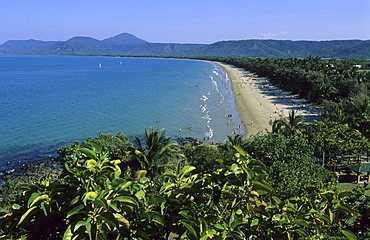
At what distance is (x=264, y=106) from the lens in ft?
177

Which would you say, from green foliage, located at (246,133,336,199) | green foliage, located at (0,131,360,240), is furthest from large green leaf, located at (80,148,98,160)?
green foliage, located at (246,133,336,199)

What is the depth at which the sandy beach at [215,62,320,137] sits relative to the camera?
140ft

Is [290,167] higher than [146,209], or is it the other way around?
[146,209]

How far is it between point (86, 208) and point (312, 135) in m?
19.6

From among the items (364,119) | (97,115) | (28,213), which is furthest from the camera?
(97,115)

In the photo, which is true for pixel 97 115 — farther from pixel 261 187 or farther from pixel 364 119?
pixel 261 187

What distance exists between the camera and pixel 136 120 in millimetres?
45156

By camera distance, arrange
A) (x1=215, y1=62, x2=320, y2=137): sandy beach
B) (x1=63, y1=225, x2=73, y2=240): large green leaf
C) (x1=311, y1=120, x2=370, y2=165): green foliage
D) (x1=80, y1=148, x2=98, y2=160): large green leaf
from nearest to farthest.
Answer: (x1=63, y1=225, x2=73, y2=240): large green leaf, (x1=80, y1=148, x2=98, y2=160): large green leaf, (x1=311, y1=120, x2=370, y2=165): green foliage, (x1=215, y1=62, x2=320, y2=137): sandy beach

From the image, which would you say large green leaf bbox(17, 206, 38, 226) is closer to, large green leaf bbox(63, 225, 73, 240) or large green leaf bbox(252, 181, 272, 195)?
large green leaf bbox(63, 225, 73, 240)

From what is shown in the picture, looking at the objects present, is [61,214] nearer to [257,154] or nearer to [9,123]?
[257,154]

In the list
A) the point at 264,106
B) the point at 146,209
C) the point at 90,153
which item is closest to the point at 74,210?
the point at 90,153

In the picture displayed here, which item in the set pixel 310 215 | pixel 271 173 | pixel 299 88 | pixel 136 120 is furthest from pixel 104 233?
pixel 299 88

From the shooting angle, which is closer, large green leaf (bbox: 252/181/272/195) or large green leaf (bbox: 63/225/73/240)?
large green leaf (bbox: 63/225/73/240)

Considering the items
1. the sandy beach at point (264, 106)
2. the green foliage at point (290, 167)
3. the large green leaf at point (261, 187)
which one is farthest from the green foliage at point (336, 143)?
the large green leaf at point (261, 187)
